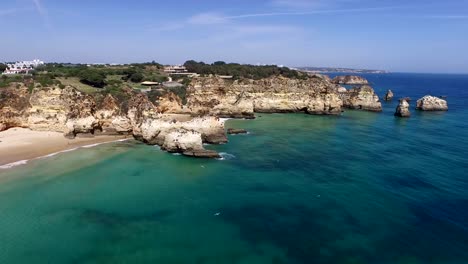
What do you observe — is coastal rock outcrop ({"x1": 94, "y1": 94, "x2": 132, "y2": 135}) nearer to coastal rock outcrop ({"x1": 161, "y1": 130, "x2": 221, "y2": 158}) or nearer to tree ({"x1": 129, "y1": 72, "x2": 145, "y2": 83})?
coastal rock outcrop ({"x1": 161, "y1": 130, "x2": 221, "y2": 158})

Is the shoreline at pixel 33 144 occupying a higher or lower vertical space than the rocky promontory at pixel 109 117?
lower

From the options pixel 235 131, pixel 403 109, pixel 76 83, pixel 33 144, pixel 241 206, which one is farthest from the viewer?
pixel 403 109

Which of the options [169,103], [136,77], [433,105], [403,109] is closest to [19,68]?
[136,77]

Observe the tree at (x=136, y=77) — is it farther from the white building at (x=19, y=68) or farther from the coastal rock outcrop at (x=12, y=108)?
the coastal rock outcrop at (x=12, y=108)

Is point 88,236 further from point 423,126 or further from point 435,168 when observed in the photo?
point 423,126

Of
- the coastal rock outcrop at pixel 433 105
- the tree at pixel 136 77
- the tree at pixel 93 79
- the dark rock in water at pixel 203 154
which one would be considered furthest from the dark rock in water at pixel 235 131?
the coastal rock outcrop at pixel 433 105

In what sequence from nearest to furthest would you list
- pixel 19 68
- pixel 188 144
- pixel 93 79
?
pixel 188 144
pixel 93 79
pixel 19 68

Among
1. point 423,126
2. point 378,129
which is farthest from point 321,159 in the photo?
point 423,126

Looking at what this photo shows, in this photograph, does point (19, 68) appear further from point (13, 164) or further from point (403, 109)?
point (403, 109)
